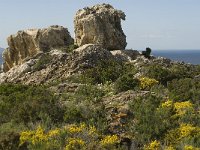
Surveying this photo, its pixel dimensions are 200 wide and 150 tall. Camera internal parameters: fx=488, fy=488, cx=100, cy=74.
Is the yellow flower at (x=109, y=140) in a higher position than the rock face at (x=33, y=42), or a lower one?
lower

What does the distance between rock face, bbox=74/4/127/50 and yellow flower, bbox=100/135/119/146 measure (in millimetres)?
33947

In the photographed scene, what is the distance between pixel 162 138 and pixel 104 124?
2025 millimetres

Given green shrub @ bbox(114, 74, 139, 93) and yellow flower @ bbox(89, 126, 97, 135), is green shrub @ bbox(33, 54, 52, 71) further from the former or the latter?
yellow flower @ bbox(89, 126, 97, 135)

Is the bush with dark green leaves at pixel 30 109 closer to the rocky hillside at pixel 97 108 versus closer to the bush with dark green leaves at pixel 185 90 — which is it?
the rocky hillside at pixel 97 108

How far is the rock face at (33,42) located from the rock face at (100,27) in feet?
6.90

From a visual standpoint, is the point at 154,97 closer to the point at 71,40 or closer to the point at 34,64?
the point at 34,64

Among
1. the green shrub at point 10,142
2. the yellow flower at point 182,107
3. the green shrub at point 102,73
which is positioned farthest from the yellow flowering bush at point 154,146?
the green shrub at point 102,73

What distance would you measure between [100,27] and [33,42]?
8803 mm

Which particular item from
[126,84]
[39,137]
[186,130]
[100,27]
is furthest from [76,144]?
[100,27]

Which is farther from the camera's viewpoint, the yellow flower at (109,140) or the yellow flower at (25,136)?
the yellow flower at (25,136)

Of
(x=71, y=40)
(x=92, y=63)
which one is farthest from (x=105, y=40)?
(x=92, y=63)

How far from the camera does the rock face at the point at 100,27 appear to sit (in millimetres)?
48625

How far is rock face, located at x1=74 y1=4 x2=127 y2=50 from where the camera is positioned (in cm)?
4862

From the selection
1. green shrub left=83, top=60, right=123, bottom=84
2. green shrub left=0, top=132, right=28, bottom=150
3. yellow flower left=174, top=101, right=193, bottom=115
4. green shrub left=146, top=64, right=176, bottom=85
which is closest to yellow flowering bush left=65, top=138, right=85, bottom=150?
green shrub left=0, top=132, right=28, bottom=150
